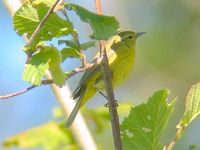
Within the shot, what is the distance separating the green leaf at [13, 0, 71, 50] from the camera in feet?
4.92

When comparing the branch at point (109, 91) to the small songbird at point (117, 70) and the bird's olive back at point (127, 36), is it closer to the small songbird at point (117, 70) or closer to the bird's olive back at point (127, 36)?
the small songbird at point (117, 70)

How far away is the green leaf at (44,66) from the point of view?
4.85 feet

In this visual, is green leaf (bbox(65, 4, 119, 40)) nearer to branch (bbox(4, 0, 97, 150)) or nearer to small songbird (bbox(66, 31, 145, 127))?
branch (bbox(4, 0, 97, 150))

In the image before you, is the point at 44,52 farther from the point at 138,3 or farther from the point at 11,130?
the point at 138,3

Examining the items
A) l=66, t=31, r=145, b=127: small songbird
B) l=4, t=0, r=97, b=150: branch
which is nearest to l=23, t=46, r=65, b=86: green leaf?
l=4, t=0, r=97, b=150: branch

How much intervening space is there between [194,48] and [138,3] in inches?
42.8

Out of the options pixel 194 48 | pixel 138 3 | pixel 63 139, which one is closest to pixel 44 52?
pixel 63 139

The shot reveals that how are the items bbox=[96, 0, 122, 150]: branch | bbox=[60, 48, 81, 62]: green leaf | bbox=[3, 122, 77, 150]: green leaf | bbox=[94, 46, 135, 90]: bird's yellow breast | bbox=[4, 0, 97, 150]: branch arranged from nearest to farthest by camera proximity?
bbox=[96, 0, 122, 150]: branch, bbox=[60, 48, 81, 62]: green leaf, bbox=[4, 0, 97, 150]: branch, bbox=[3, 122, 77, 150]: green leaf, bbox=[94, 46, 135, 90]: bird's yellow breast

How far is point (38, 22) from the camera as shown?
1519 mm

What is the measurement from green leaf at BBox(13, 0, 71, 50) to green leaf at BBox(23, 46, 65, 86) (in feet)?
0.10

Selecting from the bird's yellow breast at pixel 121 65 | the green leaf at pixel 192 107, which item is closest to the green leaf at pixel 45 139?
the bird's yellow breast at pixel 121 65

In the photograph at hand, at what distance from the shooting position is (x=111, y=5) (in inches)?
313

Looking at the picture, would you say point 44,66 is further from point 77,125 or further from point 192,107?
point 77,125

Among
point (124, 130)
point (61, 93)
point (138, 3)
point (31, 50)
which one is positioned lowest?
point (138, 3)
